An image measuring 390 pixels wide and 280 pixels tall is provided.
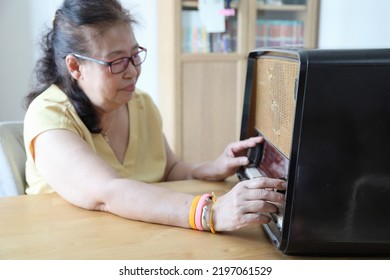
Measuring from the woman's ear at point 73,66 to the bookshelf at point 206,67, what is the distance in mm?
1819

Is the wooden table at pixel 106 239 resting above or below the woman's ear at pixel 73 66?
below

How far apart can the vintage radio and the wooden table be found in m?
0.10

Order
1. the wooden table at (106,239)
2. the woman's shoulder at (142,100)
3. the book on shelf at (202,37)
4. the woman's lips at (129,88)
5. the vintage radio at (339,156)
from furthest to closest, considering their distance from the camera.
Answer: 1. the book on shelf at (202,37)
2. the woman's shoulder at (142,100)
3. the woman's lips at (129,88)
4. the wooden table at (106,239)
5. the vintage radio at (339,156)

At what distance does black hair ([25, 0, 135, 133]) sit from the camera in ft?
3.83

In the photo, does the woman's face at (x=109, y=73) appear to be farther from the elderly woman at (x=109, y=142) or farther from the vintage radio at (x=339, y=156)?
the vintage radio at (x=339, y=156)

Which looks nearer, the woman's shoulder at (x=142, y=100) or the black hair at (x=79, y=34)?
the black hair at (x=79, y=34)

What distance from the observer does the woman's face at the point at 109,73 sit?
1161 millimetres

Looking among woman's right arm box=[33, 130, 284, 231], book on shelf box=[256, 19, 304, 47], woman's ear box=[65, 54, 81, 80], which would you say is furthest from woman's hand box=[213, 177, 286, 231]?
book on shelf box=[256, 19, 304, 47]

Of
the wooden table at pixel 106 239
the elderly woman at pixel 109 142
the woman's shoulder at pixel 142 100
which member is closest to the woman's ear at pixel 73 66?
the elderly woman at pixel 109 142

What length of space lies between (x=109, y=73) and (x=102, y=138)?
0.18 metres

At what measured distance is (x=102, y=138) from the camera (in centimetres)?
124

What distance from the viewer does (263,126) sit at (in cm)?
107

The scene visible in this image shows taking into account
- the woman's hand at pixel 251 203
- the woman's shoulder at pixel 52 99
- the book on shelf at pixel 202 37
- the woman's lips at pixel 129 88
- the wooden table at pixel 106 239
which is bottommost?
the wooden table at pixel 106 239
